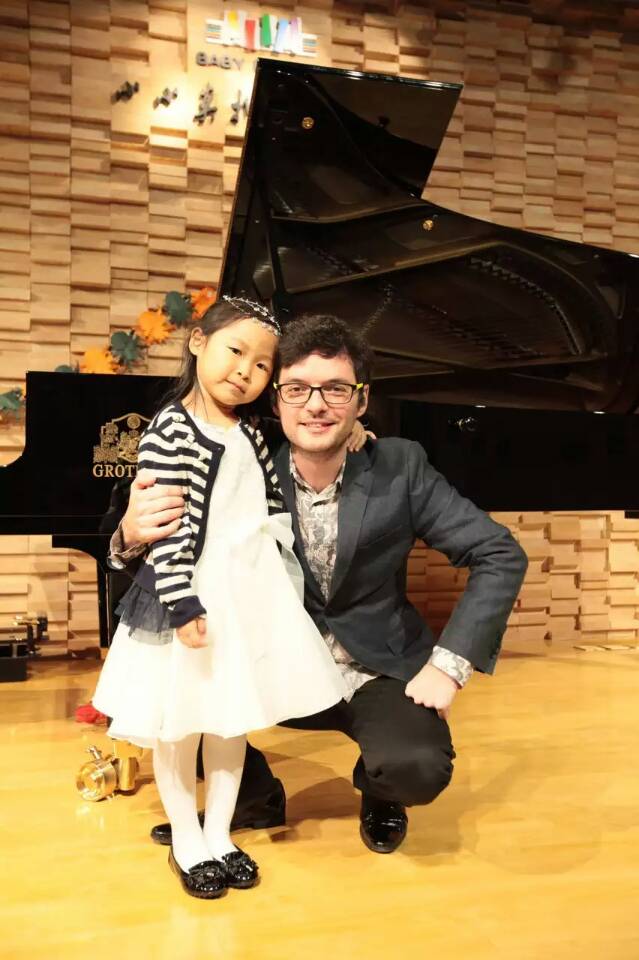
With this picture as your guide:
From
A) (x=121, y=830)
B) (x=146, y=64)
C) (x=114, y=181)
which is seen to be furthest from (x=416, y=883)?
(x=146, y=64)

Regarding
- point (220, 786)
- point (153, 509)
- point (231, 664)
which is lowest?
point (220, 786)

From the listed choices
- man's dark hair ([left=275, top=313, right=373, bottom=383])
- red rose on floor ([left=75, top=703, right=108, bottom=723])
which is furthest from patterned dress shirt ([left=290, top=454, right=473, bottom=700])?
red rose on floor ([left=75, top=703, right=108, bottom=723])

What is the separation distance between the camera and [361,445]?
2.18 m

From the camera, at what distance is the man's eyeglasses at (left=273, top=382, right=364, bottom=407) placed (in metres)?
2.00

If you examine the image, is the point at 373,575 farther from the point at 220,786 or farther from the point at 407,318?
the point at 407,318

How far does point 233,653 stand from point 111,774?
98cm

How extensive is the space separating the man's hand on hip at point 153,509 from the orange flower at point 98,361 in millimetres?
2855

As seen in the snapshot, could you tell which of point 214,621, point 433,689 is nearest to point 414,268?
point 433,689

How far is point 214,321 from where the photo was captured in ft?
6.42

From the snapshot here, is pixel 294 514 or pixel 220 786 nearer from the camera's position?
pixel 220 786

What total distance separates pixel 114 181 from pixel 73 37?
777 millimetres

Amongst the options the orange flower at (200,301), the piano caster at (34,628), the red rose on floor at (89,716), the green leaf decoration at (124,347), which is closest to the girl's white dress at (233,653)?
the red rose on floor at (89,716)

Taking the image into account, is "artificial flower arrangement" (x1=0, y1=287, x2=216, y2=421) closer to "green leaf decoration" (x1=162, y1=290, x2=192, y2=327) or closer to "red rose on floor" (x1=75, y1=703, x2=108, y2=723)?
"green leaf decoration" (x1=162, y1=290, x2=192, y2=327)

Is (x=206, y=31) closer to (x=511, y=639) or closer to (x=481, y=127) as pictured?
(x=481, y=127)
